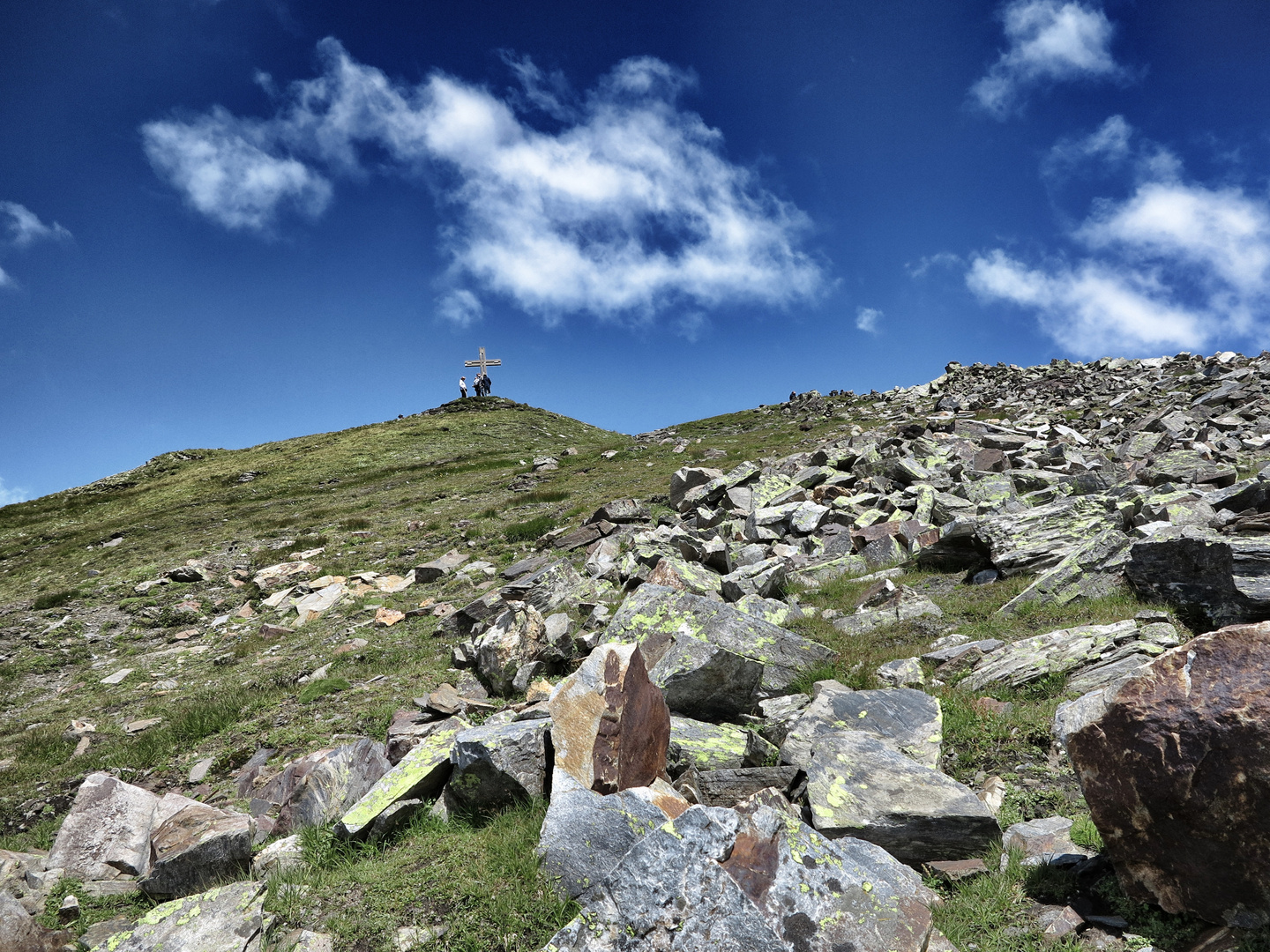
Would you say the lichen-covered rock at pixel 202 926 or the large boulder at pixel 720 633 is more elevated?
the large boulder at pixel 720 633

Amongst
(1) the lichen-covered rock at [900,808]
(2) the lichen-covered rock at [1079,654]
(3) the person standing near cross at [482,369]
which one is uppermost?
(3) the person standing near cross at [482,369]

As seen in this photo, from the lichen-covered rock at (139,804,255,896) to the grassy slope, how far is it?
1.62 ft

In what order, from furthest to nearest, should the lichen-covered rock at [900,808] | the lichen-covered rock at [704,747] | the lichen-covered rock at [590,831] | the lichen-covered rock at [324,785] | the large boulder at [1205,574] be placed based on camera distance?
the large boulder at [1205,574] < the lichen-covered rock at [324,785] < the lichen-covered rock at [704,747] < the lichen-covered rock at [900,808] < the lichen-covered rock at [590,831]

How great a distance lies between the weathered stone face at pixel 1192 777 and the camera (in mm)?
4129

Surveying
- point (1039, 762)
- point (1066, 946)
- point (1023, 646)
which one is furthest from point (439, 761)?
point (1023, 646)

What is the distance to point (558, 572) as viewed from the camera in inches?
660

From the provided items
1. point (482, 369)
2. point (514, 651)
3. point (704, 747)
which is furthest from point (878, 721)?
point (482, 369)

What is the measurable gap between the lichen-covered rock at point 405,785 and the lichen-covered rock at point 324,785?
20cm

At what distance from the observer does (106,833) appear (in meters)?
7.70

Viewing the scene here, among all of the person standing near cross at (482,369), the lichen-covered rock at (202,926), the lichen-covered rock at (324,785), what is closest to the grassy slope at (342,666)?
the lichen-covered rock at (202,926)

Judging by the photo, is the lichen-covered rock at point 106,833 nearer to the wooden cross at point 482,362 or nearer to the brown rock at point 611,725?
the brown rock at point 611,725

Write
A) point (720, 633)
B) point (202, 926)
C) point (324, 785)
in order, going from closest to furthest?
point (202, 926) → point (324, 785) → point (720, 633)

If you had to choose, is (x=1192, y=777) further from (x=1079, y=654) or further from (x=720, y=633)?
(x=720, y=633)

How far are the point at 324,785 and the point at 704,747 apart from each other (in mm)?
4923
